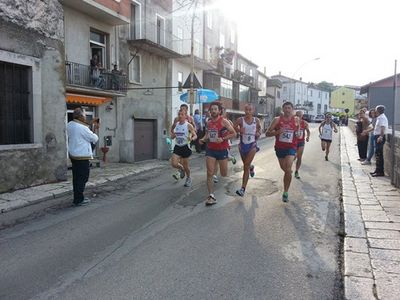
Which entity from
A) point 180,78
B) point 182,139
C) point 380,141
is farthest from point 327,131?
point 180,78

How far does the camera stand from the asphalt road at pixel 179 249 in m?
3.65

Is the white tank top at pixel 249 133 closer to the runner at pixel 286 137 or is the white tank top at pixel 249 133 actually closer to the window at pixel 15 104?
the runner at pixel 286 137

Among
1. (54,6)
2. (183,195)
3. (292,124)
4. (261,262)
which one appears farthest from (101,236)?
(54,6)

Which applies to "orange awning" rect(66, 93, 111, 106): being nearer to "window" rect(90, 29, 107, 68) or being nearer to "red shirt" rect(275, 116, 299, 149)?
"window" rect(90, 29, 107, 68)

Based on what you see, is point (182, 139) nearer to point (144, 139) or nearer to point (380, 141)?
point (380, 141)

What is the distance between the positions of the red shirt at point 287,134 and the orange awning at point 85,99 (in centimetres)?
825

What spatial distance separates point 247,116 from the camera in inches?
305

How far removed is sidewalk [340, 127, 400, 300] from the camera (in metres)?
3.62

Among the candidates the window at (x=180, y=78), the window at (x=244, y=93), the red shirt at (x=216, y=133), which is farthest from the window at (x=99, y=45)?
the window at (x=244, y=93)

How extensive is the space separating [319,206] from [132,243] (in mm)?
3689

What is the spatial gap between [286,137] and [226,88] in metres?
25.9

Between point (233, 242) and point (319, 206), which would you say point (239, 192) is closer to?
point (319, 206)

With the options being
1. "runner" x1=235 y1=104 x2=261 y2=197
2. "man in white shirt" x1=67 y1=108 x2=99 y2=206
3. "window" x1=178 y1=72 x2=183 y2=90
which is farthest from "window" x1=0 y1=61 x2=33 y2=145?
"window" x1=178 y1=72 x2=183 y2=90

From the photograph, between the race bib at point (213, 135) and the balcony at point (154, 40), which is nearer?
the race bib at point (213, 135)
